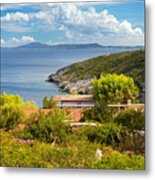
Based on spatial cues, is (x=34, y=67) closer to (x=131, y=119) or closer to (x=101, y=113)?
(x=101, y=113)

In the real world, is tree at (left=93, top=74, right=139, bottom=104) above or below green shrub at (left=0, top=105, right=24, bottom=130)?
above

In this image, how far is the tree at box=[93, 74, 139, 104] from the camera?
2.48m

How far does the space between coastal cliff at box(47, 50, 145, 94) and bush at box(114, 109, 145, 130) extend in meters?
0.12

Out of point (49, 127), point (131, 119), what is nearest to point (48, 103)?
point (49, 127)

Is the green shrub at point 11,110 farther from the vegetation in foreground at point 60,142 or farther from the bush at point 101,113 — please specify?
the bush at point 101,113

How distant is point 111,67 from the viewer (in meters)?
Answer: 2.50

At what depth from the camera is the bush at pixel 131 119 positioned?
8.00 feet

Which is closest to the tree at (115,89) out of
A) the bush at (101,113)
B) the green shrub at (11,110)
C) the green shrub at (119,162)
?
the bush at (101,113)

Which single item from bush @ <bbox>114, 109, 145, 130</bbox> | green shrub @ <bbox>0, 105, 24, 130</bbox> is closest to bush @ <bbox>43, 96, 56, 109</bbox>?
green shrub @ <bbox>0, 105, 24, 130</bbox>

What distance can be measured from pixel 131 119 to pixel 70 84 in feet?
1.03

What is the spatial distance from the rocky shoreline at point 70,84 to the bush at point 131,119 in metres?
0.17

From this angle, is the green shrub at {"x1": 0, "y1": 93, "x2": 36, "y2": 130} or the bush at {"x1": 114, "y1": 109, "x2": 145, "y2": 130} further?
the green shrub at {"x1": 0, "y1": 93, "x2": 36, "y2": 130}

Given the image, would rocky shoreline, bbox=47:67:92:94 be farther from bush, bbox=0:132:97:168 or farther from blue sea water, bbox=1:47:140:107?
bush, bbox=0:132:97:168

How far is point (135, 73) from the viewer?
246 cm
